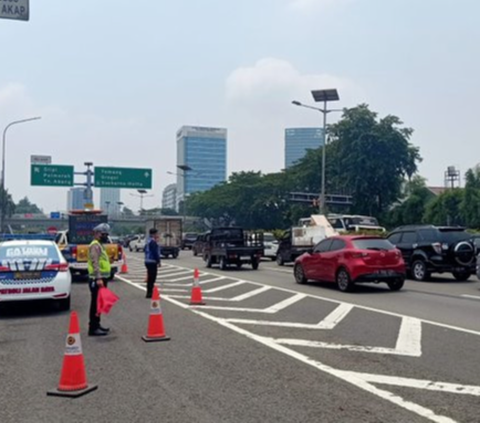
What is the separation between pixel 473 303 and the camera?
13.9m

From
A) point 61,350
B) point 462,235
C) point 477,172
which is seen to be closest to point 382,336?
point 61,350

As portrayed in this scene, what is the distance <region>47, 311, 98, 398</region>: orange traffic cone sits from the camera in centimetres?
643

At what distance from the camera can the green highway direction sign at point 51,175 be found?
44812 mm

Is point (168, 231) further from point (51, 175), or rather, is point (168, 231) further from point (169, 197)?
point (169, 197)

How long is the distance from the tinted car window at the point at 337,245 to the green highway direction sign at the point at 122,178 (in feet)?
102

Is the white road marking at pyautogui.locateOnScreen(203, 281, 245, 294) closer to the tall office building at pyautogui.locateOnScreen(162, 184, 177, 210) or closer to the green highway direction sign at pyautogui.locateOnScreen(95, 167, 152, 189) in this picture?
the green highway direction sign at pyautogui.locateOnScreen(95, 167, 152, 189)

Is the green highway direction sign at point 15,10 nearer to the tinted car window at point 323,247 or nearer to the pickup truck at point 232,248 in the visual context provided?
the tinted car window at point 323,247

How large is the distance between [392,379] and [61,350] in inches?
189

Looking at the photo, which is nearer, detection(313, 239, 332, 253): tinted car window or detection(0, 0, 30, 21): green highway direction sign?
detection(0, 0, 30, 21): green highway direction sign

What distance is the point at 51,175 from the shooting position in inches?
1772

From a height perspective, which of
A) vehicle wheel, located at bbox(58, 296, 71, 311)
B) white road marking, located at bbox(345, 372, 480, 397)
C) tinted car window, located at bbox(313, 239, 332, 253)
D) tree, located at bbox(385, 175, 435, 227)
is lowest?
vehicle wheel, located at bbox(58, 296, 71, 311)

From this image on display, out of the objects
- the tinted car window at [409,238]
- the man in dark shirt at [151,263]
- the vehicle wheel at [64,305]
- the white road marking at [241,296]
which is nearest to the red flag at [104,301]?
the vehicle wheel at [64,305]

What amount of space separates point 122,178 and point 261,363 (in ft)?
130

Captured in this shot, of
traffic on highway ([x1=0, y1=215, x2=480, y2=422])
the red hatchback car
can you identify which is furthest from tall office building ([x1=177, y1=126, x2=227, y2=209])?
traffic on highway ([x1=0, y1=215, x2=480, y2=422])
